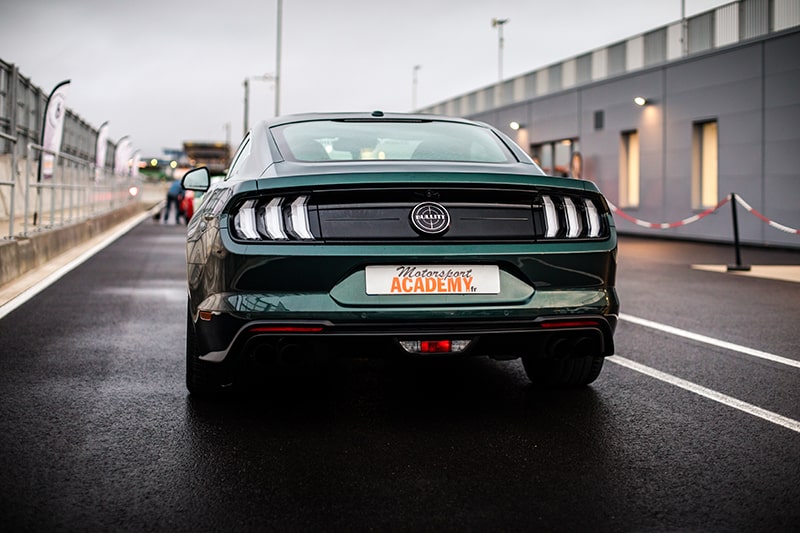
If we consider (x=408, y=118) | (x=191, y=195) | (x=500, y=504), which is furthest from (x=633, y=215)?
(x=500, y=504)

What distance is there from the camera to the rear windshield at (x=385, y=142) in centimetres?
482

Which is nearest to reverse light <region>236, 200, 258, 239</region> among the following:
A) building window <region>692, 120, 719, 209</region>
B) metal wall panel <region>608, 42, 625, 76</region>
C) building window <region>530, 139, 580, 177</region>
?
building window <region>692, 120, 719, 209</region>

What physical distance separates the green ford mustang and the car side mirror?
4.40 feet

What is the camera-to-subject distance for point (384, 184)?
159 inches

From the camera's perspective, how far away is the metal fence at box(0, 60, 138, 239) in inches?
456

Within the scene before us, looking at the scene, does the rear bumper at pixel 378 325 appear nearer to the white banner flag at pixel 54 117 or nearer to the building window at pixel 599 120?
the white banner flag at pixel 54 117

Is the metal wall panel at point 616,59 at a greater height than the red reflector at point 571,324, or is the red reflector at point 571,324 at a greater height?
the metal wall panel at point 616,59

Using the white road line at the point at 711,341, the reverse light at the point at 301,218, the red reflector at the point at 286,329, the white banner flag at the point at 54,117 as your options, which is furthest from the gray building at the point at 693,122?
the red reflector at the point at 286,329

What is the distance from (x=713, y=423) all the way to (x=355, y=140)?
233cm

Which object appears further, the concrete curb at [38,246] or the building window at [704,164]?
the building window at [704,164]

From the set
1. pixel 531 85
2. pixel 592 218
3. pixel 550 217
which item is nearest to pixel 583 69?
pixel 531 85

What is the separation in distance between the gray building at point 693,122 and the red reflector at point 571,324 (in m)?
12.7

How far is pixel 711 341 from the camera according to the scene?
23.2 ft

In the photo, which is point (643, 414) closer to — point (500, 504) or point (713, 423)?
point (713, 423)
